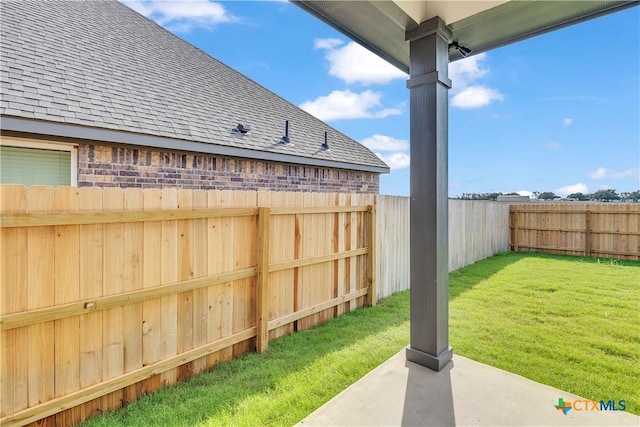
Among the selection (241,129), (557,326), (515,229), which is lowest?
(557,326)

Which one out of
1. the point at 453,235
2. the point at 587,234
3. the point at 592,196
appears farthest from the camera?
the point at 592,196

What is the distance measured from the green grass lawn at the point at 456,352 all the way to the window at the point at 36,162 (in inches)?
113

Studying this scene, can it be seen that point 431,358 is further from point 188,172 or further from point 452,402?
point 188,172

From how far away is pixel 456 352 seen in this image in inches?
131

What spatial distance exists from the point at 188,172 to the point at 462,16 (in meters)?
4.22

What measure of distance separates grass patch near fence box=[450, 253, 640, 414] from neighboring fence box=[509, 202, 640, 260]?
9.13 ft

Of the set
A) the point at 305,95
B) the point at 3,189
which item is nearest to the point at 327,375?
the point at 3,189

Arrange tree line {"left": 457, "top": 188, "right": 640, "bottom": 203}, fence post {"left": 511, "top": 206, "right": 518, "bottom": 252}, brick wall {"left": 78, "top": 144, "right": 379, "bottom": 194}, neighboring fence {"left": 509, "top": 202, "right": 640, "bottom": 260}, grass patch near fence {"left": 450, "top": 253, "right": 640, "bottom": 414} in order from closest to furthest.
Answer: grass patch near fence {"left": 450, "top": 253, "right": 640, "bottom": 414}
brick wall {"left": 78, "top": 144, "right": 379, "bottom": 194}
neighboring fence {"left": 509, "top": 202, "right": 640, "bottom": 260}
fence post {"left": 511, "top": 206, "right": 518, "bottom": 252}
tree line {"left": 457, "top": 188, "right": 640, "bottom": 203}

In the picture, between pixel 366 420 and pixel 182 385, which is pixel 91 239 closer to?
pixel 182 385

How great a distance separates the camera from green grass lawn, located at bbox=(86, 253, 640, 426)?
2.44 m

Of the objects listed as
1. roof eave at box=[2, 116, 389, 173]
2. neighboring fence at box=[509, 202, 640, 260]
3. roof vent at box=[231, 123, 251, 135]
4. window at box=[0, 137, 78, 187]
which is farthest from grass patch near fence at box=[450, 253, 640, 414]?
window at box=[0, 137, 78, 187]

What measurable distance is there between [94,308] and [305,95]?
862cm

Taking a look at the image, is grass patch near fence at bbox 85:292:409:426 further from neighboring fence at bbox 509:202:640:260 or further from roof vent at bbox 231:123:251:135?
neighboring fence at bbox 509:202:640:260

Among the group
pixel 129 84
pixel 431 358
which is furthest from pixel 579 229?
pixel 129 84
